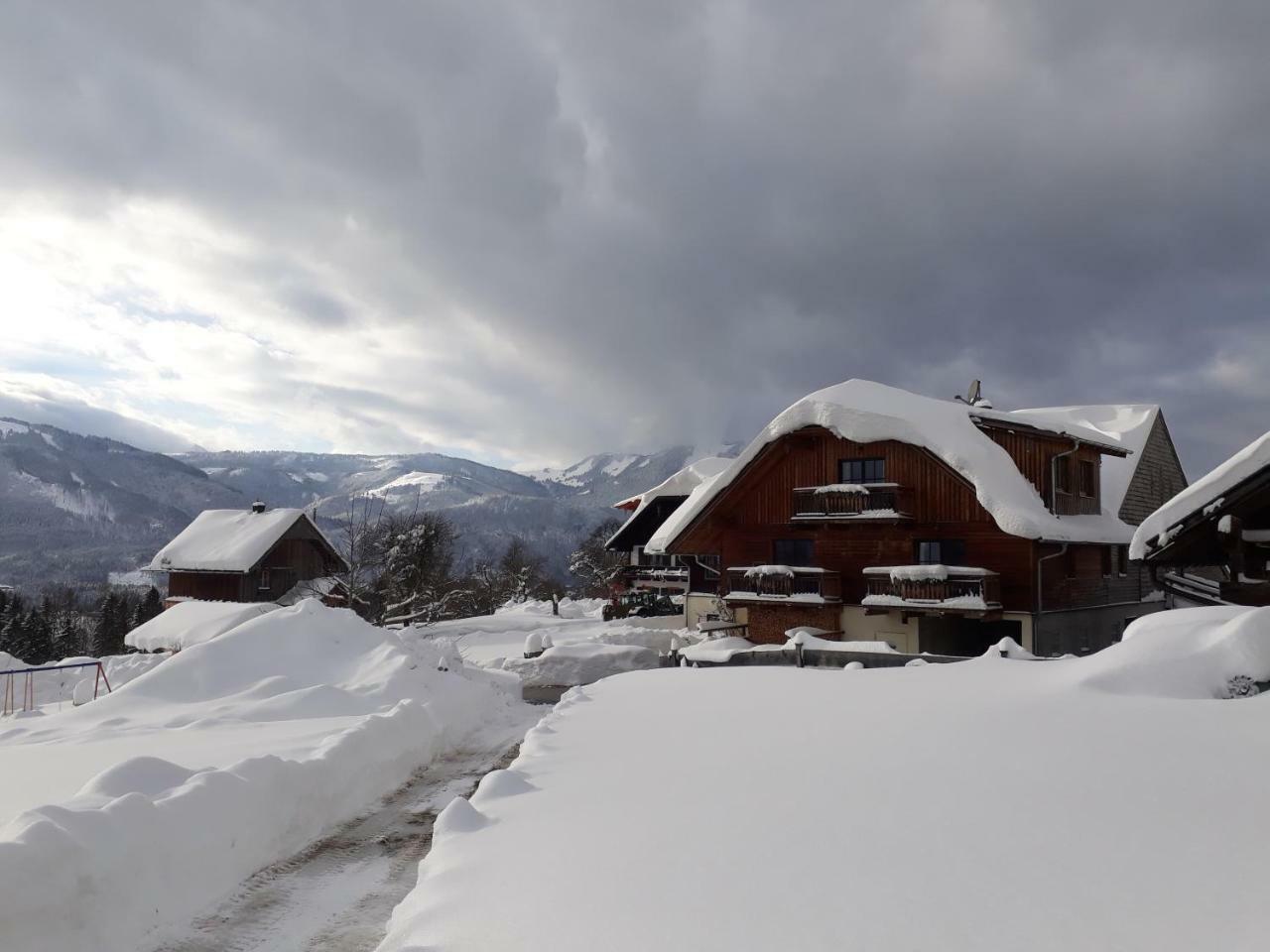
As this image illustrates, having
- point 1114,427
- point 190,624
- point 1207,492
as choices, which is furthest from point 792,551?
point 190,624

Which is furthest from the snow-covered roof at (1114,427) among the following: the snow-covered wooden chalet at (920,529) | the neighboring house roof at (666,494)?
the neighboring house roof at (666,494)

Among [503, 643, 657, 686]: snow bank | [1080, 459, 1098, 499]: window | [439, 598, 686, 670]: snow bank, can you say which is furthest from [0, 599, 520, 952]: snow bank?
[1080, 459, 1098, 499]: window

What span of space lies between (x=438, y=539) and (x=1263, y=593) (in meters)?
41.2

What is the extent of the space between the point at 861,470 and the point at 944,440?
330cm

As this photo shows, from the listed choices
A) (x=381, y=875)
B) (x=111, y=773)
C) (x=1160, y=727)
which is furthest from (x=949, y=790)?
(x=111, y=773)

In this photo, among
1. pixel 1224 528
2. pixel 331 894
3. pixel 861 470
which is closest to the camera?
pixel 331 894

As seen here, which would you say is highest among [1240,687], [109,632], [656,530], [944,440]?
[944,440]

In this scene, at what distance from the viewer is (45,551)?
171875 millimetres

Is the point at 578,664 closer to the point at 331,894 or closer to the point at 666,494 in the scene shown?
the point at 331,894

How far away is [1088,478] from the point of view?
2486 cm

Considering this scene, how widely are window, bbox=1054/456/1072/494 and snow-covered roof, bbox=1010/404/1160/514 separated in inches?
Answer: 37.4

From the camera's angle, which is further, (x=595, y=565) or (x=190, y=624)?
(x=595, y=565)

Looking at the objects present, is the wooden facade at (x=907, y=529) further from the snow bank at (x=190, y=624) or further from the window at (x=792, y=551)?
the snow bank at (x=190, y=624)

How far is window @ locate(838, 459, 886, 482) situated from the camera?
23.8m
